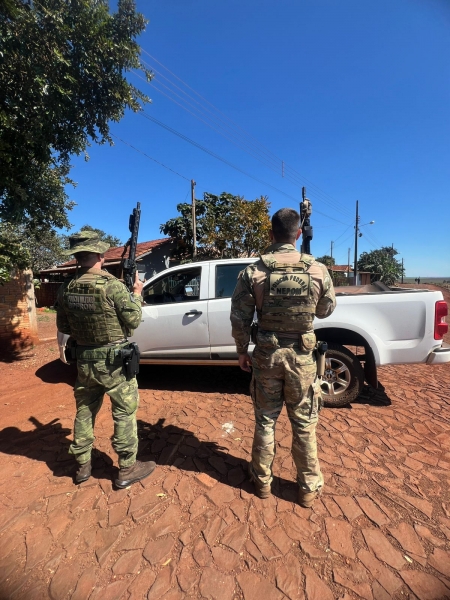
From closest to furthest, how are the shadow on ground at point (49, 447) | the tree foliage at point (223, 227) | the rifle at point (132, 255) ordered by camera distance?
the shadow on ground at point (49, 447), the rifle at point (132, 255), the tree foliage at point (223, 227)

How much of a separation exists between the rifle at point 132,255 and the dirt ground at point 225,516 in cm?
153

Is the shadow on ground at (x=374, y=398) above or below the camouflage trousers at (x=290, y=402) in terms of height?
Result: below

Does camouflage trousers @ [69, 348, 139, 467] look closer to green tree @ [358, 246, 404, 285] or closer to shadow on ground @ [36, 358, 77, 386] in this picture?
shadow on ground @ [36, 358, 77, 386]

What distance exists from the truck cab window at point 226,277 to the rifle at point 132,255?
111 centimetres

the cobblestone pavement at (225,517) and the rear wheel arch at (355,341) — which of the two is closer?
the cobblestone pavement at (225,517)

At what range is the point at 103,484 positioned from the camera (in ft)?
7.29

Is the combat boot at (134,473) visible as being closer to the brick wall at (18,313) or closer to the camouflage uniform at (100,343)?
the camouflage uniform at (100,343)

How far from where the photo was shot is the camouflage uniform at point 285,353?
1.89 meters

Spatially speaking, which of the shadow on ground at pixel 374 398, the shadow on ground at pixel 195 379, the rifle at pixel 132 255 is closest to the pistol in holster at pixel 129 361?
the rifle at pixel 132 255

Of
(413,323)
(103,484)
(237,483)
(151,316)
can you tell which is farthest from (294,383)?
(151,316)

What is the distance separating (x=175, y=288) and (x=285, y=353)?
2.44 m

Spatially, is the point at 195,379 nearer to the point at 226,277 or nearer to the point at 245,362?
the point at 226,277

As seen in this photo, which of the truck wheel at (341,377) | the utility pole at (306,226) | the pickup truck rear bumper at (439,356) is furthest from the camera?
the utility pole at (306,226)

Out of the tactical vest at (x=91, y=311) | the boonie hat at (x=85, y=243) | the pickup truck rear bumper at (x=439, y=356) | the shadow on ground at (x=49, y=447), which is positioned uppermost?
the boonie hat at (x=85, y=243)
